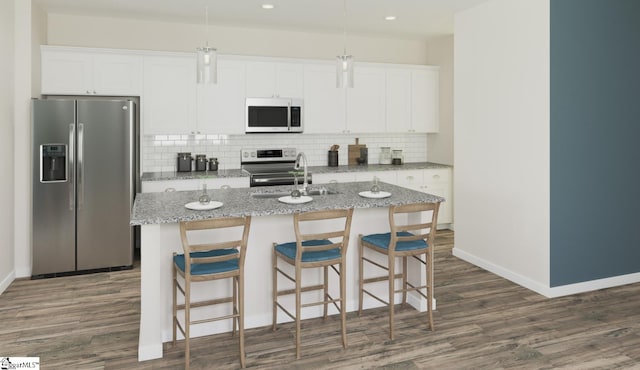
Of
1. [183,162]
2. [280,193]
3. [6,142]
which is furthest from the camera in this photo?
[183,162]

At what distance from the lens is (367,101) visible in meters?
6.56

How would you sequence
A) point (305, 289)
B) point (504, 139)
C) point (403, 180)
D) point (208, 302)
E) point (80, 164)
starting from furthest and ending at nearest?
1. point (403, 180)
2. point (80, 164)
3. point (504, 139)
4. point (305, 289)
5. point (208, 302)

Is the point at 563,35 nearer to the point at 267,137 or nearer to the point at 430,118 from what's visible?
the point at 430,118

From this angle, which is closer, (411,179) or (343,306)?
(343,306)

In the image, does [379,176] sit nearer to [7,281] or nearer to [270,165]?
[270,165]

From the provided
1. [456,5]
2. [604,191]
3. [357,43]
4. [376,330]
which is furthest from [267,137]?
[604,191]

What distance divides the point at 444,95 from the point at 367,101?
1.18 m

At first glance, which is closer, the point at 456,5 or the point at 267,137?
the point at 456,5

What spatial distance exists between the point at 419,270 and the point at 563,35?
7.76 feet

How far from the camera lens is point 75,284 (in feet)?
15.1

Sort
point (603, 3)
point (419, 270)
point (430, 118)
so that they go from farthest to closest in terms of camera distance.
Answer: point (430, 118)
point (603, 3)
point (419, 270)

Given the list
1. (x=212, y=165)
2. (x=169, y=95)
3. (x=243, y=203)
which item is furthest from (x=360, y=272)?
(x=169, y=95)

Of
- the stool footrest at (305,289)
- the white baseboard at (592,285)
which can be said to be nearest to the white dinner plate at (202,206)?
the stool footrest at (305,289)

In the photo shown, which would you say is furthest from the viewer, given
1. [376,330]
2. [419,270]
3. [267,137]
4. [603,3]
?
[267,137]
